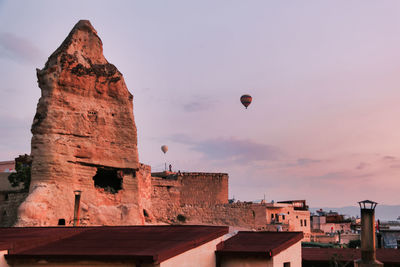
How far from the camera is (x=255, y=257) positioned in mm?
13758

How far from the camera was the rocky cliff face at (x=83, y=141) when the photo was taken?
86.4 feet

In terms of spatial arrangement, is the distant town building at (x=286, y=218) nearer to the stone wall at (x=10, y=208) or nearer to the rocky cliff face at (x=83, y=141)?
the rocky cliff face at (x=83, y=141)

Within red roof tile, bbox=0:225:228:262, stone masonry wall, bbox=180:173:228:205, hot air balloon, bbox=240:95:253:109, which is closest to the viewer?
red roof tile, bbox=0:225:228:262

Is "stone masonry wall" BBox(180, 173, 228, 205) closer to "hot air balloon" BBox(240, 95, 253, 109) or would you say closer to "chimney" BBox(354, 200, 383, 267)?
"hot air balloon" BBox(240, 95, 253, 109)

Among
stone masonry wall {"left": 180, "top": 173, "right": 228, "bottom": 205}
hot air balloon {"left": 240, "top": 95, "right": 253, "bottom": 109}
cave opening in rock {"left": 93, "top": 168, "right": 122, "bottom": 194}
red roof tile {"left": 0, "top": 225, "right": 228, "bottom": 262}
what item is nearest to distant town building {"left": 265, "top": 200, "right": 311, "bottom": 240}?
stone masonry wall {"left": 180, "top": 173, "right": 228, "bottom": 205}

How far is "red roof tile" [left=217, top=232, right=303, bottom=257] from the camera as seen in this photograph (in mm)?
13781

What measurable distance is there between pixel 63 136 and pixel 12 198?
219 inches

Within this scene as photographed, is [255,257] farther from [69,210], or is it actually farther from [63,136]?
[63,136]

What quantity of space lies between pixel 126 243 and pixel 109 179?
18.2m

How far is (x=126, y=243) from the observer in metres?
12.7

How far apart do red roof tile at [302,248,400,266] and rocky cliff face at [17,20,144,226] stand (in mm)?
11200

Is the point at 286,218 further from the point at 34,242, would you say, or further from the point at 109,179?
the point at 34,242

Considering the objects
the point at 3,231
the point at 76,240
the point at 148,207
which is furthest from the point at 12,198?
the point at 76,240

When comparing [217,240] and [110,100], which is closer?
[217,240]
